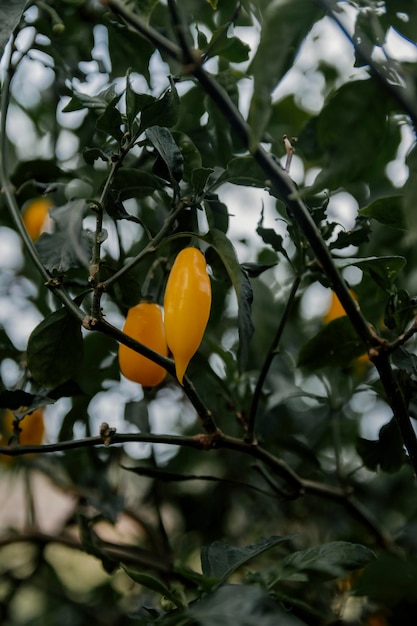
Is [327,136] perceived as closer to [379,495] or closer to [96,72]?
[96,72]

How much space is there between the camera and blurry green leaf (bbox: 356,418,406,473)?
2.36 feet

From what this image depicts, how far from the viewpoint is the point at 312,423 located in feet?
3.12

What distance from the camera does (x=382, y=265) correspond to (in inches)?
23.6

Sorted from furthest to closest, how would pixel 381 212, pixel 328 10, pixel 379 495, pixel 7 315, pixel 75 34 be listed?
pixel 7 315 → pixel 379 495 → pixel 75 34 → pixel 381 212 → pixel 328 10

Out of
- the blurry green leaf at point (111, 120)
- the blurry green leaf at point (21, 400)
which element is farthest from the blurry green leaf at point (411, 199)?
the blurry green leaf at point (21, 400)

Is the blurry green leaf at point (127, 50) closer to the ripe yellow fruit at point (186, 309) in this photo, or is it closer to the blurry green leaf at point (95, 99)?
the blurry green leaf at point (95, 99)

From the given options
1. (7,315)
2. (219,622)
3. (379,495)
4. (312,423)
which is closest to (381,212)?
(219,622)

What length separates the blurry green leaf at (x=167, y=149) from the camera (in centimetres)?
56

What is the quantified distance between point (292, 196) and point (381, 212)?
0.53 ft

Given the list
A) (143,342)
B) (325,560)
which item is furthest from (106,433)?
(325,560)

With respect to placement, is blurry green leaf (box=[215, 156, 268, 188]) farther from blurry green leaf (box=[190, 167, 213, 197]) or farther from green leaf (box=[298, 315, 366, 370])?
green leaf (box=[298, 315, 366, 370])

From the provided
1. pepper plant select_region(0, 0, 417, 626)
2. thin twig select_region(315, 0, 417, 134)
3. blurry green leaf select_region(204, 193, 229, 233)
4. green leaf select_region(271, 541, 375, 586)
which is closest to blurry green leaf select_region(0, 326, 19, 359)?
pepper plant select_region(0, 0, 417, 626)

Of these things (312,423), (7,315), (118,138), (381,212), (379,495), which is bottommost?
(379,495)

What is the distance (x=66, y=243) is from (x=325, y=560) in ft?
1.08
